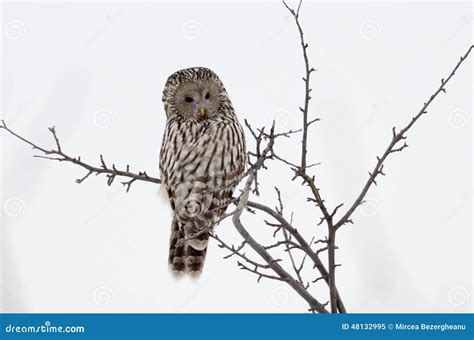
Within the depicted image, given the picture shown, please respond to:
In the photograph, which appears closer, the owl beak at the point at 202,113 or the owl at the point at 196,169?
the owl at the point at 196,169

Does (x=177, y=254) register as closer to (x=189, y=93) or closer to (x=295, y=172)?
(x=189, y=93)

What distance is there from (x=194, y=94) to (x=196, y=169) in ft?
2.68

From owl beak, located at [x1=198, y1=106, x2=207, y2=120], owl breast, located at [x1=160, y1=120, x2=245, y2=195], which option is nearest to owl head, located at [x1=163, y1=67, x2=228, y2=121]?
owl beak, located at [x1=198, y1=106, x2=207, y2=120]

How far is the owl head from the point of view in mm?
5973

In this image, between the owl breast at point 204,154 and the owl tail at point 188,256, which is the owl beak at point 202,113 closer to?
the owl breast at point 204,154

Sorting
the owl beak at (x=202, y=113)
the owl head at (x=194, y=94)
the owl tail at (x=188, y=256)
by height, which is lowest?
the owl tail at (x=188, y=256)

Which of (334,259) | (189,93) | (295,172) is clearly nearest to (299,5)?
(295,172)

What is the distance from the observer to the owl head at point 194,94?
5.97 metres

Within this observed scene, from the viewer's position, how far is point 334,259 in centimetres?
389

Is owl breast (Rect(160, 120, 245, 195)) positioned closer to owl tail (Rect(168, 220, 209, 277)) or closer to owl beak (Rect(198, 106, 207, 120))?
owl beak (Rect(198, 106, 207, 120))

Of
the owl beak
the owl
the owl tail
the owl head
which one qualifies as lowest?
the owl tail

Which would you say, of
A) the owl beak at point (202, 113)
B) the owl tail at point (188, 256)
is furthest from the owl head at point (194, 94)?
the owl tail at point (188, 256)

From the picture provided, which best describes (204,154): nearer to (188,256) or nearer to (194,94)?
(194,94)

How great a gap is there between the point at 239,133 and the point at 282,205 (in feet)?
5.39
